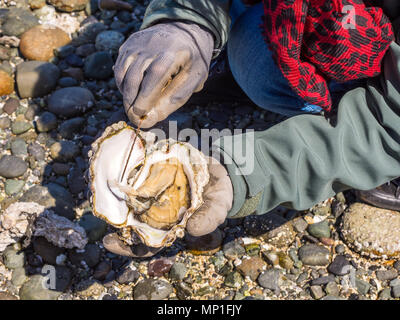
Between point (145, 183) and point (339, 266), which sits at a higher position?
point (145, 183)

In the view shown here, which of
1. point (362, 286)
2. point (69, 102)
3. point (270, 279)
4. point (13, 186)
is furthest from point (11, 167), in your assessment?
point (362, 286)

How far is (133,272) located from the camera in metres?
2.18

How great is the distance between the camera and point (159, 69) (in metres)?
1.79

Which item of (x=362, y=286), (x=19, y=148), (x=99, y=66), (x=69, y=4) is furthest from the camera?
Result: (x=69, y=4)

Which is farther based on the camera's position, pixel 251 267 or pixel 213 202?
pixel 251 267

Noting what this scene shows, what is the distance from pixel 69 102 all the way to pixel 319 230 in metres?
1.58

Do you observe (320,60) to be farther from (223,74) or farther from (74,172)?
(74,172)

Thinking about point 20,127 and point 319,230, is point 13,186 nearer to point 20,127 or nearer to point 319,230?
point 20,127

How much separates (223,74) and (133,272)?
1.28 meters

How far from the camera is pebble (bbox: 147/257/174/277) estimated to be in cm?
219

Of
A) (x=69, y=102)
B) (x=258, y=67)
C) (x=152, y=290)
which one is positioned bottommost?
(x=152, y=290)

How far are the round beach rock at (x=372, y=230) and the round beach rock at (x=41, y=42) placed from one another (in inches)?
81.3
